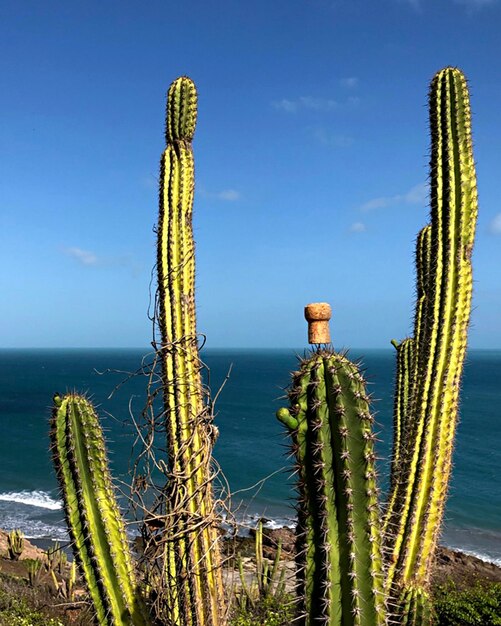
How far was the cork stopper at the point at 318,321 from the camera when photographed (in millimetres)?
2410

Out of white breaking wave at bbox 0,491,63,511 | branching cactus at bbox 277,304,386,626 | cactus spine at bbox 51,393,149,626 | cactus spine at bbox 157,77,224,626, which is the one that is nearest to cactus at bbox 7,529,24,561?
cactus spine at bbox 157,77,224,626

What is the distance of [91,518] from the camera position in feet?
11.2

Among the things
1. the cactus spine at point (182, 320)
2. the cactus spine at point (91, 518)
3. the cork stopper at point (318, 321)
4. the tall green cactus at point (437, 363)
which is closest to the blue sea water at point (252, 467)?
the cactus spine at point (182, 320)

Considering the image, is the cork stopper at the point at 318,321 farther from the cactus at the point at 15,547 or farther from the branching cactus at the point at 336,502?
the cactus at the point at 15,547

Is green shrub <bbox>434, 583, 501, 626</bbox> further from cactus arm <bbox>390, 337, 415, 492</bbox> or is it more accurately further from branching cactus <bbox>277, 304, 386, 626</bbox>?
branching cactus <bbox>277, 304, 386, 626</bbox>

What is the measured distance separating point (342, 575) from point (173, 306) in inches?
109

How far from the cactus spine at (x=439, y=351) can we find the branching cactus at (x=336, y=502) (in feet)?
6.04

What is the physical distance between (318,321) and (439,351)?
219cm

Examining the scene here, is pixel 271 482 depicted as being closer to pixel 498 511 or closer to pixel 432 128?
pixel 498 511

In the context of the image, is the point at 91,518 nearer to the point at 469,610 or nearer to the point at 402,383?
the point at 402,383

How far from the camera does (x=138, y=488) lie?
298 centimetres

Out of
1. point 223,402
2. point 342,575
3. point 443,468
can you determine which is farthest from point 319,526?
point 223,402

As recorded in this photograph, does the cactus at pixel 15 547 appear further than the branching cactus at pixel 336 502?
Yes

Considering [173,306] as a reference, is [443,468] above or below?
below
